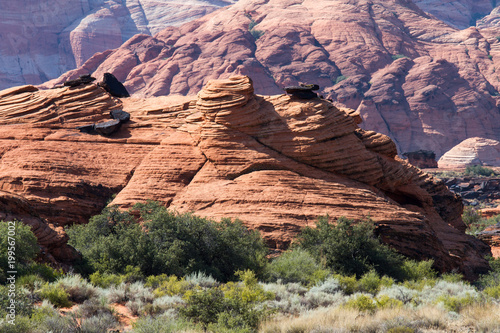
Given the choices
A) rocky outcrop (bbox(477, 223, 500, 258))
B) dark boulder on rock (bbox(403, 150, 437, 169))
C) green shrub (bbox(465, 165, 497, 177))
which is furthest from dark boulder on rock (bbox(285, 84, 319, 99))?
green shrub (bbox(465, 165, 497, 177))

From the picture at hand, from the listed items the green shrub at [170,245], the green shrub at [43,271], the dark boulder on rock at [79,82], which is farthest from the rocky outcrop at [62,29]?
the green shrub at [43,271]

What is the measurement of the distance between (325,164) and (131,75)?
97.6 meters

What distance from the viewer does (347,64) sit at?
117 meters

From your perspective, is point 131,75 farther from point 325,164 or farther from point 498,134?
point 325,164

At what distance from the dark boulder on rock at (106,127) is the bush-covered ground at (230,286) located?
23.3 feet

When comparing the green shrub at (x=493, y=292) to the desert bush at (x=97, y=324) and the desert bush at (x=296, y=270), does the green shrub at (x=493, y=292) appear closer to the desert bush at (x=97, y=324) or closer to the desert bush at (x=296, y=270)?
the desert bush at (x=296, y=270)

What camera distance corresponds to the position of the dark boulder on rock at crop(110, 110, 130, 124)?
2730 centimetres

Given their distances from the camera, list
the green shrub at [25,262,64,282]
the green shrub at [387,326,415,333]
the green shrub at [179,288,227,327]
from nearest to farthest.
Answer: the green shrub at [387,326,415,333]
the green shrub at [179,288,227,327]
the green shrub at [25,262,64,282]

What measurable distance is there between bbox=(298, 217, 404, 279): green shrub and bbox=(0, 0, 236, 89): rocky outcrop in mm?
145955

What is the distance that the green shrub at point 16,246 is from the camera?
1330cm

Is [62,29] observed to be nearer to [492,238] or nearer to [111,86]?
[111,86]

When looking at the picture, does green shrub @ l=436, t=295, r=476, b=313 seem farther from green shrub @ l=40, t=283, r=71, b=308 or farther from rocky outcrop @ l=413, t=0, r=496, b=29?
rocky outcrop @ l=413, t=0, r=496, b=29

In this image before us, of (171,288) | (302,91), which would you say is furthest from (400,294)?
(302,91)

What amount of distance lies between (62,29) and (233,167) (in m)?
161
